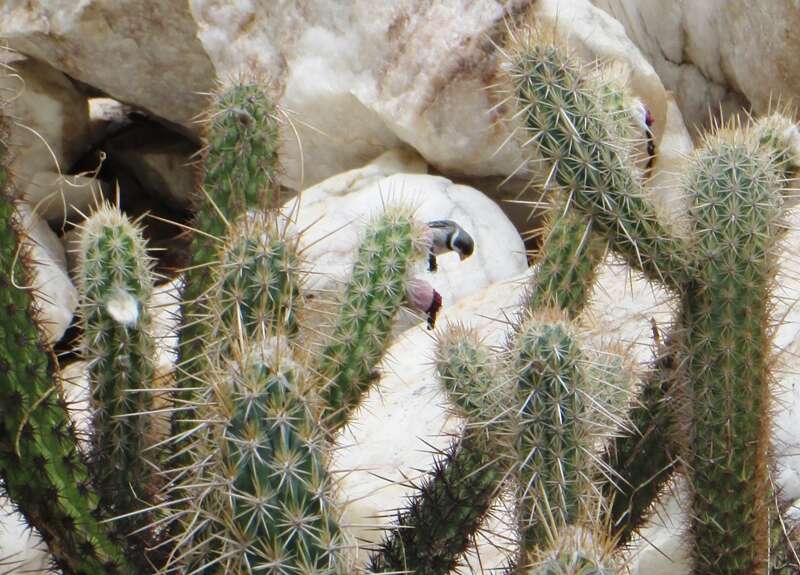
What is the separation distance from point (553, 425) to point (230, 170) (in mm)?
1146

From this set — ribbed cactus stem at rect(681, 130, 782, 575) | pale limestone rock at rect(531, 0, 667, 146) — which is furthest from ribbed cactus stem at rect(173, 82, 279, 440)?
pale limestone rock at rect(531, 0, 667, 146)

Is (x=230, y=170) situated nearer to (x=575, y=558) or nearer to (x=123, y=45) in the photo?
(x=575, y=558)

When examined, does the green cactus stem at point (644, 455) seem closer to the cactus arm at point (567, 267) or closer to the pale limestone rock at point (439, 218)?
the cactus arm at point (567, 267)

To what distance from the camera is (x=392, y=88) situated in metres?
5.50

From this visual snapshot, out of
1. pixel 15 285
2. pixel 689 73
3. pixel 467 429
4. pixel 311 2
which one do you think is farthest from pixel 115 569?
pixel 689 73

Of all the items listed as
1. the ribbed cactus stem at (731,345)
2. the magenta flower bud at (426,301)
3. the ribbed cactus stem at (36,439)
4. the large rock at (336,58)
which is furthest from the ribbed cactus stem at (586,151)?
the large rock at (336,58)

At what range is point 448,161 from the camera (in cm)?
552

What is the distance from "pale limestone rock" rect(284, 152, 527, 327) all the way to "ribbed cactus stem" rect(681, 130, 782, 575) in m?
2.11

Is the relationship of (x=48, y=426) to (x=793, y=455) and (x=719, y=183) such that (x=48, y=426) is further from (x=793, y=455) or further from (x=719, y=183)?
(x=793, y=455)

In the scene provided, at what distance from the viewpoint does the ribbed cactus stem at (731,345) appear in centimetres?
262

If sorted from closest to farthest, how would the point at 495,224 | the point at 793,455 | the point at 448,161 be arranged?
the point at 793,455 < the point at 495,224 < the point at 448,161

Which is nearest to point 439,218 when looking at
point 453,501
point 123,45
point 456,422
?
point 456,422

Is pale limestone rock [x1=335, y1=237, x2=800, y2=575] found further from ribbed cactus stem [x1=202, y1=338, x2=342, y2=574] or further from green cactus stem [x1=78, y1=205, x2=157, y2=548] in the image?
ribbed cactus stem [x1=202, y1=338, x2=342, y2=574]

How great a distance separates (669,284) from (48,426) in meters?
1.30
